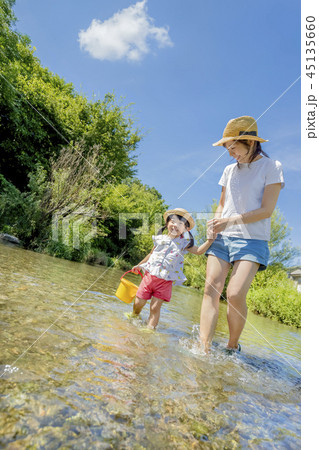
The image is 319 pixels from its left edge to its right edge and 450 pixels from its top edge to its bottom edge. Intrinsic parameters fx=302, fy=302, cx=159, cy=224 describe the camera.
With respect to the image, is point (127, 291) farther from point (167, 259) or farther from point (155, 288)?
point (167, 259)

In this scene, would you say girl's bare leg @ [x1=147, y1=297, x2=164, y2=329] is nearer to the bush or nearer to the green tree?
the bush

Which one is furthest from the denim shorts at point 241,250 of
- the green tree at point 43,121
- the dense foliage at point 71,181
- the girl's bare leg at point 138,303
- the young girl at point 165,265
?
the green tree at point 43,121

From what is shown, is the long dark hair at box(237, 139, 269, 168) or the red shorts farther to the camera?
the red shorts

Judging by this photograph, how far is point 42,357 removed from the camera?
1.50m

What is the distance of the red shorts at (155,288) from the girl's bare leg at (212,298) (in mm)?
728

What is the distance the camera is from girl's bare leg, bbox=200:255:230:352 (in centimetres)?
246

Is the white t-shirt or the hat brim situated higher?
the hat brim

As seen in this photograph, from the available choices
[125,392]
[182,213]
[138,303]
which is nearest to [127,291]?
[138,303]

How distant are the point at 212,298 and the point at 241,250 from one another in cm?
47

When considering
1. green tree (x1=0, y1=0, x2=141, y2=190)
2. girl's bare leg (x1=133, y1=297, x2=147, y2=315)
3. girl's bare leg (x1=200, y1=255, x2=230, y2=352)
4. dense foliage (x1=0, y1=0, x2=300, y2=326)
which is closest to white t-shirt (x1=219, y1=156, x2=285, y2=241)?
girl's bare leg (x1=200, y1=255, x2=230, y2=352)

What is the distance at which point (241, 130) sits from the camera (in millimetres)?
2512
